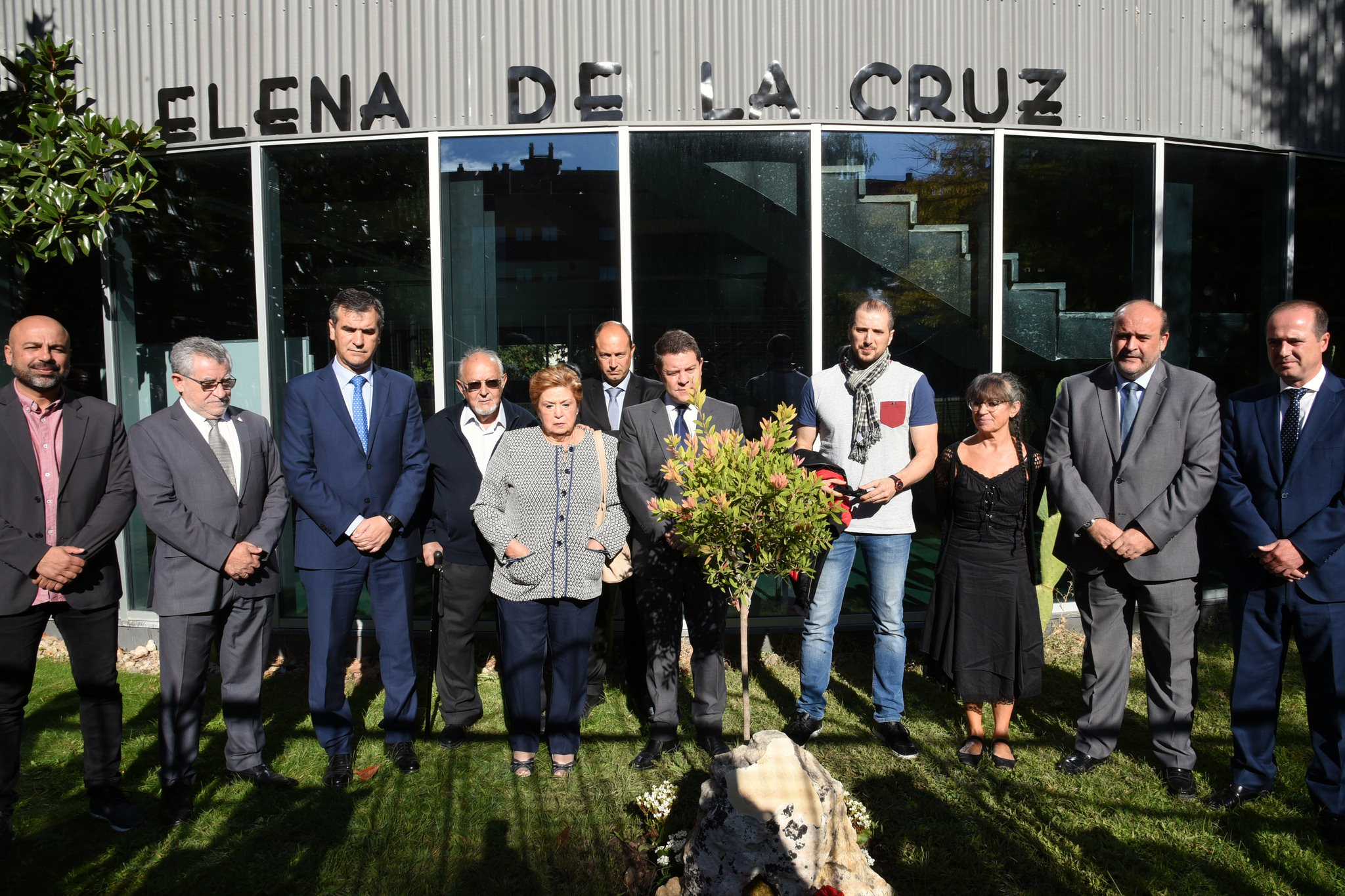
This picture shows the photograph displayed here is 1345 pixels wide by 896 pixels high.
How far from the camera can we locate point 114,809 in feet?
→ 11.4

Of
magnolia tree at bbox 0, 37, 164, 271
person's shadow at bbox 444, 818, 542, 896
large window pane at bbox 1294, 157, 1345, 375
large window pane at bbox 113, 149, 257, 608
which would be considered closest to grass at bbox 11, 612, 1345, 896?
person's shadow at bbox 444, 818, 542, 896

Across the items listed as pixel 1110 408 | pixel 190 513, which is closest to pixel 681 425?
pixel 1110 408

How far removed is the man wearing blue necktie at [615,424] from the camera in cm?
446

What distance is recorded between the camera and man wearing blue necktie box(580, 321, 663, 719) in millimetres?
4461

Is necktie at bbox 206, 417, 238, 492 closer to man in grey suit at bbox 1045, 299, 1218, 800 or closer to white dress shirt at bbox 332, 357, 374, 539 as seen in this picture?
white dress shirt at bbox 332, 357, 374, 539

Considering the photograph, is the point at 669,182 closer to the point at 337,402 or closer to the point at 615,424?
the point at 615,424

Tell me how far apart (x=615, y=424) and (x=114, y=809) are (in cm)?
279

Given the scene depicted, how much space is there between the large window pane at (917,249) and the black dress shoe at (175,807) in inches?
160

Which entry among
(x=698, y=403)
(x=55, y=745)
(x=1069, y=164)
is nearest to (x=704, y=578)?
(x=698, y=403)

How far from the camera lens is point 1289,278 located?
6.36 m

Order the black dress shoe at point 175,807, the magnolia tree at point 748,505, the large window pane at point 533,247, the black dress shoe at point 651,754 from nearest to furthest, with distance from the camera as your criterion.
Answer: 1. the magnolia tree at point 748,505
2. the black dress shoe at point 175,807
3. the black dress shoe at point 651,754
4. the large window pane at point 533,247

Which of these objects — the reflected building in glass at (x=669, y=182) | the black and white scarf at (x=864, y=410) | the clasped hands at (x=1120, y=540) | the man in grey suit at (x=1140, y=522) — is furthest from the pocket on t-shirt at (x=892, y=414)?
the reflected building in glass at (x=669, y=182)

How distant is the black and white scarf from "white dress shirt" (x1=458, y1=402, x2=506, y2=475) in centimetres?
183

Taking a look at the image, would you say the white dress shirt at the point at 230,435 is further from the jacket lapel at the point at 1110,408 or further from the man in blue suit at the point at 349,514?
the jacket lapel at the point at 1110,408
